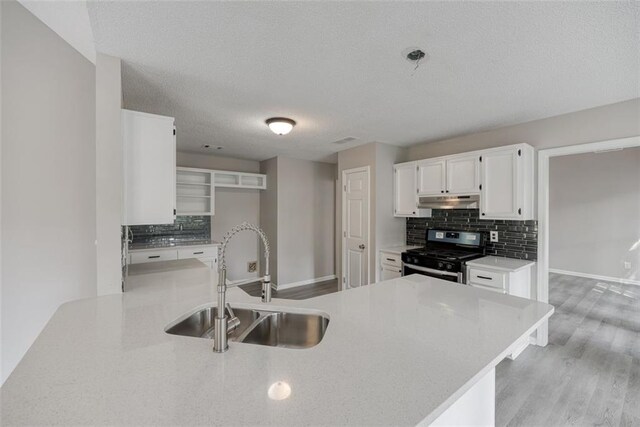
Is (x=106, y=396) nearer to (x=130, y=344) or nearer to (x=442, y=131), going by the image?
(x=130, y=344)

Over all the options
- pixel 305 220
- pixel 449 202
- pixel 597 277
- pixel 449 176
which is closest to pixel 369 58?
pixel 449 176

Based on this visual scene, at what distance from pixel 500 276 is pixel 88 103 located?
13.5 feet

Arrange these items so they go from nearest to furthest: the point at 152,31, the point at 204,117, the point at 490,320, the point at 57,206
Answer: the point at 490,320, the point at 152,31, the point at 57,206, the point at 204,117

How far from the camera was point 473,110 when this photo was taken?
2680mm

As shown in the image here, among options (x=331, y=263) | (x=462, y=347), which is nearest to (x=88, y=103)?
(x=462, y=347)

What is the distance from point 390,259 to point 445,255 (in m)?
0.80

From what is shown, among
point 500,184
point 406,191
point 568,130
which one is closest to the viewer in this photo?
point 568,130

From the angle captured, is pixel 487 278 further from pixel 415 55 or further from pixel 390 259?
pixel 415 55

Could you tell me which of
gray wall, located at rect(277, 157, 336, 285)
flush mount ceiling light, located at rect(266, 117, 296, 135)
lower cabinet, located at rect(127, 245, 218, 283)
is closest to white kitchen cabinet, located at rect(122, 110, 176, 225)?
flush mount ceiling light, located at rect(266, 117, 296, 135)

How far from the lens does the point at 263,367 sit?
0.87 metres

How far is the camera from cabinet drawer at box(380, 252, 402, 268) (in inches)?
144

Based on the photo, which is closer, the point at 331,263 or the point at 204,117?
the point at 204,117

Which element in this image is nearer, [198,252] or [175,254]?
[175,254]

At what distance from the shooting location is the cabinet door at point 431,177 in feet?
11.6
